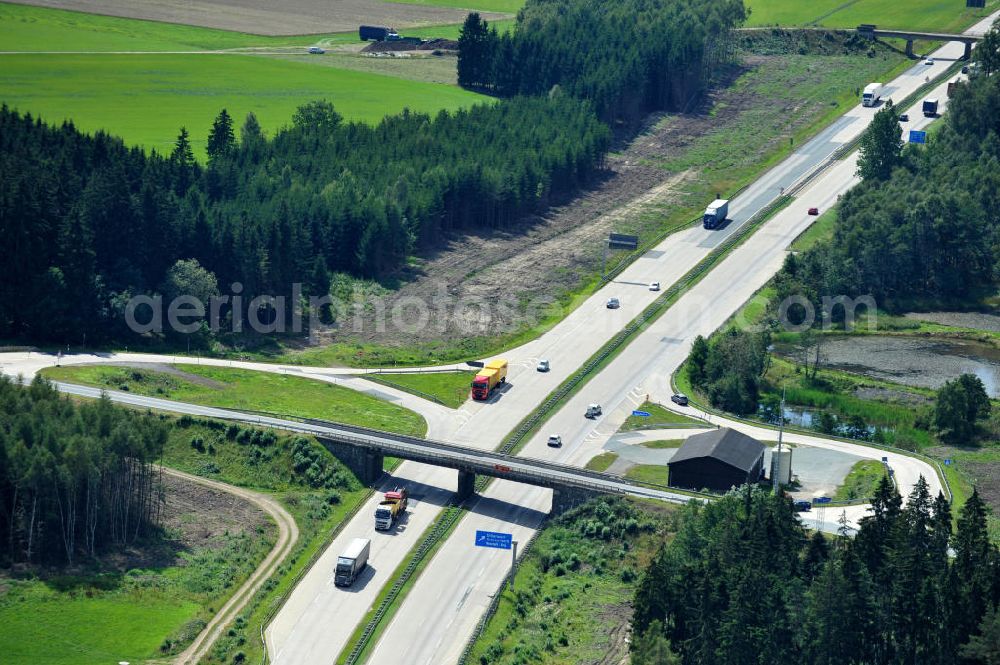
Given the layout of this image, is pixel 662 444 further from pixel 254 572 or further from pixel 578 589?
pixel 254 572

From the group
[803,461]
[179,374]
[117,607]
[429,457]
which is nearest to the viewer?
[117,607]

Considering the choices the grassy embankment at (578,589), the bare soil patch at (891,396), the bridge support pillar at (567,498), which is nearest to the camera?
the grassy embankment at (578,589)

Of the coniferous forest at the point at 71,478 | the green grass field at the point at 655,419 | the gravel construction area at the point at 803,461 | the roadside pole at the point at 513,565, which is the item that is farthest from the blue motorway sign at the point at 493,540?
the green grass field at the point at 655,419

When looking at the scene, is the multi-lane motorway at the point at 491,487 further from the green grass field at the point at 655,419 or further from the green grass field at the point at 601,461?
the green grass field at the point at 655,419

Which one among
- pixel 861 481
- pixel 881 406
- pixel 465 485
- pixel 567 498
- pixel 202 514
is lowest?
pixel 202 514

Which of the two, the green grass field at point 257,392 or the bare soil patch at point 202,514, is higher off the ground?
the green grass field at point 257,392

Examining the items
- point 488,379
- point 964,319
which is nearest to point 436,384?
point 488,379

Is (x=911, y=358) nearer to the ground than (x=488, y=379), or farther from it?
farther from it
